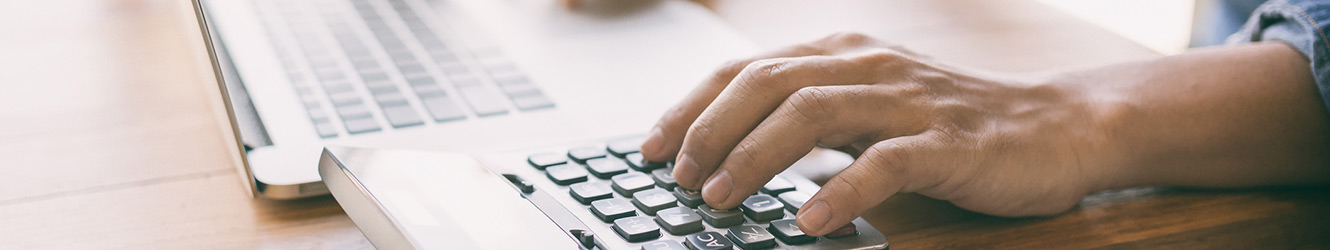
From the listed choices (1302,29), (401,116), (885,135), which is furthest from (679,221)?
(1302,29)

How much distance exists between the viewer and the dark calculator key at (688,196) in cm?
43

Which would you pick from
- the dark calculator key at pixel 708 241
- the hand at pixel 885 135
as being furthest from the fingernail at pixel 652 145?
the dark calculator key at pixel 708 241

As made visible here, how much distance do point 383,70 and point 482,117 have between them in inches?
4.0

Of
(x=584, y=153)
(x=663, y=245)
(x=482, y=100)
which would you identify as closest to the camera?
(x=663, y=245)

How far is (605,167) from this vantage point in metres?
0.47

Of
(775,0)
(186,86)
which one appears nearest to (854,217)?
(186,86)

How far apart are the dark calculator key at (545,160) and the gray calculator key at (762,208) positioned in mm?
96

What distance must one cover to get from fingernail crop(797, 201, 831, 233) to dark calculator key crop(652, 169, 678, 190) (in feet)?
0.22

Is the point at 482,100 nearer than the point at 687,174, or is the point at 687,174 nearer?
the point at 687,174

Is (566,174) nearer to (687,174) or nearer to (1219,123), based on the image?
(687,174)

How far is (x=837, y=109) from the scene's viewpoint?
46cm

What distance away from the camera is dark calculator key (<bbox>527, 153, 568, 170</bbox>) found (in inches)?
18.4

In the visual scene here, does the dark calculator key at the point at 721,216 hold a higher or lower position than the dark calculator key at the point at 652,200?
lower

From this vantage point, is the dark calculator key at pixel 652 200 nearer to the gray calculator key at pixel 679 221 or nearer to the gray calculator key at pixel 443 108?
the gray calculator key at pixel 679 221
